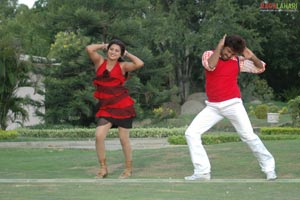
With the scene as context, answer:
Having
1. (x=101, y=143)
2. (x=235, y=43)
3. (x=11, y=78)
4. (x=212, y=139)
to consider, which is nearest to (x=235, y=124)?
(x=235, y=43)

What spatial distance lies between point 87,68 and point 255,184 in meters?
21.5

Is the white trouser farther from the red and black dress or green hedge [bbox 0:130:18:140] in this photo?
green hedge [bbox 0:130:18:140]

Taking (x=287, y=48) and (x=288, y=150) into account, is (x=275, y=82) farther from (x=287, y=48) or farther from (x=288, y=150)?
(x=288, y=150)

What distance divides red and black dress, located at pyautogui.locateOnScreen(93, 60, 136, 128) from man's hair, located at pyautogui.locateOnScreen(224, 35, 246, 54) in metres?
1.71

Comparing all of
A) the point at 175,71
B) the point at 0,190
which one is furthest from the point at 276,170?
the point at 175,71

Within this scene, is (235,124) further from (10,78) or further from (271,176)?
(10,78)

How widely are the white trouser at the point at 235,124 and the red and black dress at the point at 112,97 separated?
110 centimetres

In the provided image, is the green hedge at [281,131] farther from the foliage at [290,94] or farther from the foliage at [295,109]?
the foliage at [290,94]

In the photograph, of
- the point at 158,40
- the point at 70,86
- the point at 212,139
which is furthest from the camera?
the point at 158,40

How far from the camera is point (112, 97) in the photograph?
10492 mm

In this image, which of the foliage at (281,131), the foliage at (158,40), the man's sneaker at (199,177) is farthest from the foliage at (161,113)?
the man's sneaker at (199,177)

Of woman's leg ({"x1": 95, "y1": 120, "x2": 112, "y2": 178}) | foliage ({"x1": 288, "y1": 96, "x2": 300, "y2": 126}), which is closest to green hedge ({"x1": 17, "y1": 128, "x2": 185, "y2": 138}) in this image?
foliage ({"x1": 288, "y1": 96, "x2": 300, "y2": 126})

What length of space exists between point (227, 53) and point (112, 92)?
1804mm

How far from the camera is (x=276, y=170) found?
428 inches
